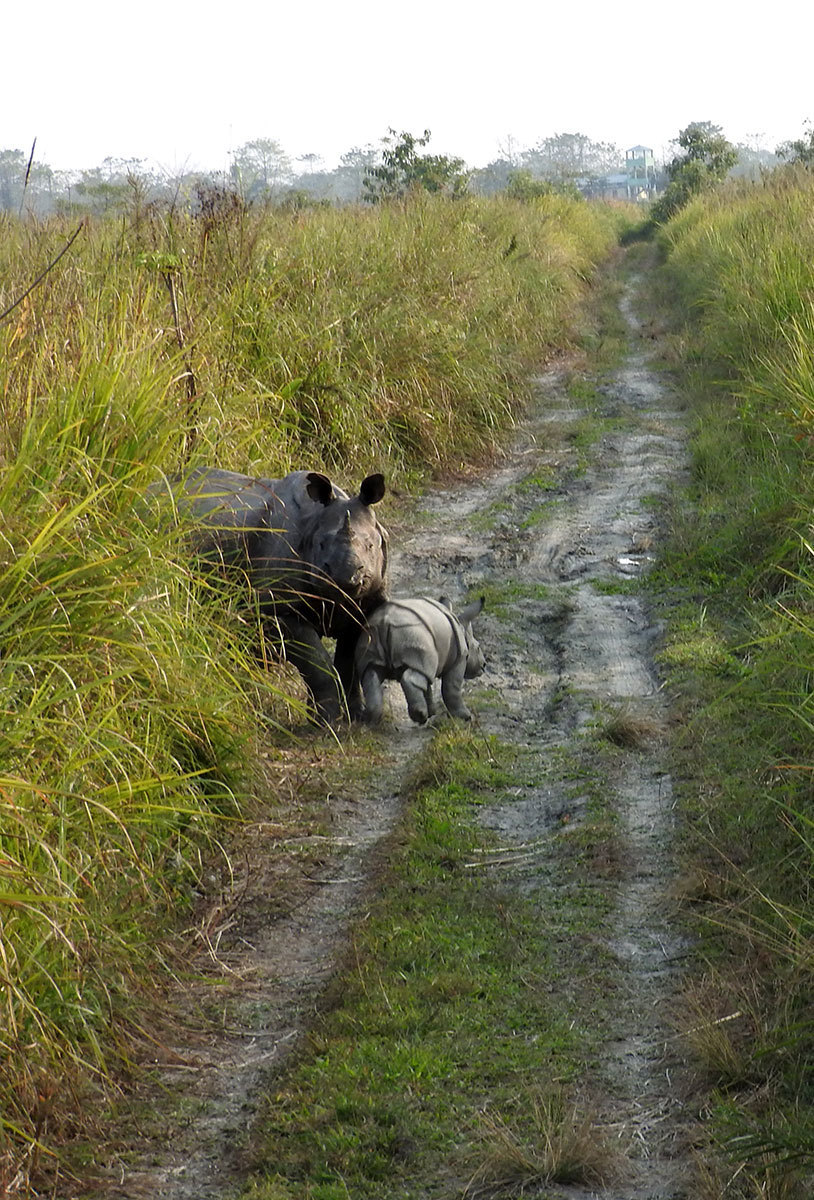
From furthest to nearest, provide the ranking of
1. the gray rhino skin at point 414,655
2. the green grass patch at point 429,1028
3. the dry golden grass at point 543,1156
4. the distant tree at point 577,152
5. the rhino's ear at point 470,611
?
the distant tree at point 577,152 < the rhino's ear at point 470,611 < the gray rhino skin at point 414,655 < the green grass patch at point 429,1028 < the dry golden grass at point 543,1156

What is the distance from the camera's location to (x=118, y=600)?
4152 mm

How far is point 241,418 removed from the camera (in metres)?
7.20

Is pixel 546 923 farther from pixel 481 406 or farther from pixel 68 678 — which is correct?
pixel 481 406

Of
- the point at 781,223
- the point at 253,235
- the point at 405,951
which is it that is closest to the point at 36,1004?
the point at 405,951

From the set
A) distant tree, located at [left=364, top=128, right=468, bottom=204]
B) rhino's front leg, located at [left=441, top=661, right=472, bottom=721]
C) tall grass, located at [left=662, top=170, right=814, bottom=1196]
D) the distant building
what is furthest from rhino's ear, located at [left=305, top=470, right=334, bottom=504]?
the distant building

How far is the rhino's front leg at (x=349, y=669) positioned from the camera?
5922 millimetres

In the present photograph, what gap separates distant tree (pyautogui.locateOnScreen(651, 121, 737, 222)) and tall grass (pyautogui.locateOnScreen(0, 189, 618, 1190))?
21548 millimetres

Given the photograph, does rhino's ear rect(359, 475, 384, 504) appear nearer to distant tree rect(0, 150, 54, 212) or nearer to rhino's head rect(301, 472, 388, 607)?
rhino's head rect(301, 472, 388, 607)

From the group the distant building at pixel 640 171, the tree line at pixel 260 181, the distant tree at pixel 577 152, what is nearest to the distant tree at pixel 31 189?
the tree line at pixel 260 181

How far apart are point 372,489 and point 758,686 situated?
74.2 inches

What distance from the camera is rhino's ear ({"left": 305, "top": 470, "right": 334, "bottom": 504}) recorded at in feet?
18.5

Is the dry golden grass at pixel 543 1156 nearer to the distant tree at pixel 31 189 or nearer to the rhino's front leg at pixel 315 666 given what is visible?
the rhino's front leg at pixel 315 666

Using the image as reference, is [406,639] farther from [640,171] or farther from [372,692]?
[640,171]

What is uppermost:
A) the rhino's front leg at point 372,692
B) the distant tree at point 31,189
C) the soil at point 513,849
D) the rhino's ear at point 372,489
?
the distant tree at point 31,189
